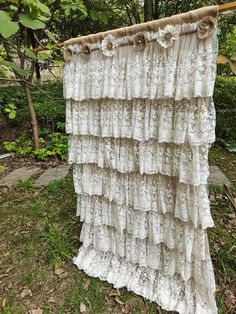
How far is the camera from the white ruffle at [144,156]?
4.31ft

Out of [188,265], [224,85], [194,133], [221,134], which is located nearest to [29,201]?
[188,265]

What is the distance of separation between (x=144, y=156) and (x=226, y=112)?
3.12 metres

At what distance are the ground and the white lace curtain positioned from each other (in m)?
0.12

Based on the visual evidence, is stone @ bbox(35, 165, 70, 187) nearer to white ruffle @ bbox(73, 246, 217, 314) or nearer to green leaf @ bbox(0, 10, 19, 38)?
white ruffle @ bbox(73, 246, 217, 314)

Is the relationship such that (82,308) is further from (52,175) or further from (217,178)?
(217,178)

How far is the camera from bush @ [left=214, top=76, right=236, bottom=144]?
4.12 metres

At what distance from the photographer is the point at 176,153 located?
4.51 feet

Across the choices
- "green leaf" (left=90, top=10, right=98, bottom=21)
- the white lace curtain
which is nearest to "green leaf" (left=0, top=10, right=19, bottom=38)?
the white lace curtain

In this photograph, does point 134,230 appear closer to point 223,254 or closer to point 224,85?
point 223,254

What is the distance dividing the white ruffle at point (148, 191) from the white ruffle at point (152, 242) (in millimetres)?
103

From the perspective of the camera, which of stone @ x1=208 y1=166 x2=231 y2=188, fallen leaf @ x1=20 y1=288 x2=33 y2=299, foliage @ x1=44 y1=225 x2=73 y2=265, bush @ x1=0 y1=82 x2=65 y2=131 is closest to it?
fallen leaf @ x1=20 y1=288 x2=33 y2=299

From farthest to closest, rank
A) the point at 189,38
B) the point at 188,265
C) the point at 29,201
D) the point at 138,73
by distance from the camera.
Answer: the point at 29,201 → the point at 188,265 → the point at 138,73 → the point at 189,38

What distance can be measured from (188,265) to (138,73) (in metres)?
1.06

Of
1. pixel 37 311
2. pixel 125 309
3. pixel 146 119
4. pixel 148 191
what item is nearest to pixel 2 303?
pixel 37 311
